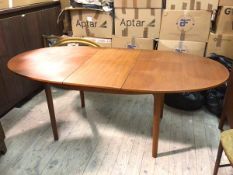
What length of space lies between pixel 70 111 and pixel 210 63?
1480mm

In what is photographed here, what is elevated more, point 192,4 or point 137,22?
point 192,4

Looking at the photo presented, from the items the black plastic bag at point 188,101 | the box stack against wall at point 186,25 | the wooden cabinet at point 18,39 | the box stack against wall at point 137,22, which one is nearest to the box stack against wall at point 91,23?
the box stack against wall at point 137,22

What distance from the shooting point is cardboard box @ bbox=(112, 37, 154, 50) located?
8.36 feet

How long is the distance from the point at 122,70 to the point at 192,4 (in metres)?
1.26

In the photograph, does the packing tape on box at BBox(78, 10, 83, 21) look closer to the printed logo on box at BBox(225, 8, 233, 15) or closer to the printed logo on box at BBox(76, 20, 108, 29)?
the printed logo on box at BBox(76, 20, 108, 29)

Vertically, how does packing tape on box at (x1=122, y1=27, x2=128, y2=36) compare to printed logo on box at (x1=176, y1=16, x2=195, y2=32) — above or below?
below

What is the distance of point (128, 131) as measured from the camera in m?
2.04

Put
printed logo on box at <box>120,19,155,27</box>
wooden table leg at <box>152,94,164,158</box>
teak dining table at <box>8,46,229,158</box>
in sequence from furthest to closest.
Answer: printed logo on box at <box>120,19,155,27</box> → wooden table leg at <box>152,94,164,158</box> → teak dining table at <box>8,46,229,158</box>

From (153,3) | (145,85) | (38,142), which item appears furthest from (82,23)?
(145,85)

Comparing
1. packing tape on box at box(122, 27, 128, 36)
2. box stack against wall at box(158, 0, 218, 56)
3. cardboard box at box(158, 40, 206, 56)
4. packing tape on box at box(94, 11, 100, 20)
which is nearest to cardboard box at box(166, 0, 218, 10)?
box stack against wall at box(158, 0, 218, 56)

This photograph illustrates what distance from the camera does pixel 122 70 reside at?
1570mm

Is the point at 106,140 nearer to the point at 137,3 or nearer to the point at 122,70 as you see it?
the point at 122,70

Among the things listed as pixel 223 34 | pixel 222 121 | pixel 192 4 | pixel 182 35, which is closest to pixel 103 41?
pixel 182 35

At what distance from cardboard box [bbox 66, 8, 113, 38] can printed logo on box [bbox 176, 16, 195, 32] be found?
0.79 m
